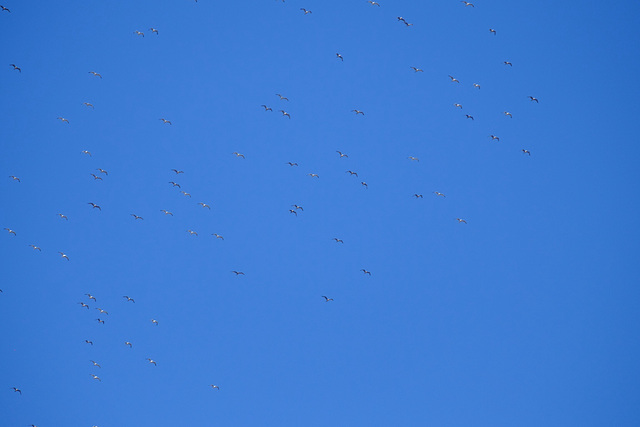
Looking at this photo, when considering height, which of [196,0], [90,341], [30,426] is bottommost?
[30,426]

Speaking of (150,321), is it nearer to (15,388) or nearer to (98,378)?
(98,378)

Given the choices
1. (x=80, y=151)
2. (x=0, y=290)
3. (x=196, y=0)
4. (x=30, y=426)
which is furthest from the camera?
(x=196, y=0)

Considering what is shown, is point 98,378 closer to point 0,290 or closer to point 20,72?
point 0,290

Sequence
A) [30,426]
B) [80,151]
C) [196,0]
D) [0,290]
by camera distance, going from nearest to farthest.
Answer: [30,426] → [0,290] → [80,151] → [196,0]

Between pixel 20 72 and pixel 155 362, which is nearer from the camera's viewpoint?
pixel 155 362

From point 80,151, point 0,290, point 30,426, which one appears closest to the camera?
point 30,426

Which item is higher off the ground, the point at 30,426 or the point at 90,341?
the point at 90,341

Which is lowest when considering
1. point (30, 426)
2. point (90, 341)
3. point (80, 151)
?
point (30, 426)

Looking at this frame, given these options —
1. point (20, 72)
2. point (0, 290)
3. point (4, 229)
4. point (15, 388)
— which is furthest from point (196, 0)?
point (15, 388)

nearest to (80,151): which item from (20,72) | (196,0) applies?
(20,72)
